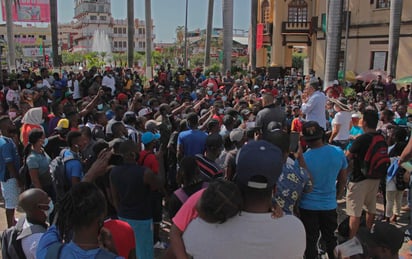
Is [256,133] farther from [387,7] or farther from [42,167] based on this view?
[387,7]

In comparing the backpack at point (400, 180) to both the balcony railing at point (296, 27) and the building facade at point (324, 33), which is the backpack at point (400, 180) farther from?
the balcony railing at point (296, 27)

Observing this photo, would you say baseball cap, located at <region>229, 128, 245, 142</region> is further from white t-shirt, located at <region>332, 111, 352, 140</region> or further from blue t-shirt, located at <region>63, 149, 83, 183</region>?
white t-shirt, located at <region>332, 111, 352, 140</region>

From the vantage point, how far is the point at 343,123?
755 cm

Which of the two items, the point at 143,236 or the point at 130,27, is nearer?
the point at 143,236

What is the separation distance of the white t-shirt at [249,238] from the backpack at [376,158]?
323 cm

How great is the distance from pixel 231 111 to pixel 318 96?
1803 mm

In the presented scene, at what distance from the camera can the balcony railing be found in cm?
3259

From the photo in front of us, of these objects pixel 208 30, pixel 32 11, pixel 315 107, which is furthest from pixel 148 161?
pixel 32 11

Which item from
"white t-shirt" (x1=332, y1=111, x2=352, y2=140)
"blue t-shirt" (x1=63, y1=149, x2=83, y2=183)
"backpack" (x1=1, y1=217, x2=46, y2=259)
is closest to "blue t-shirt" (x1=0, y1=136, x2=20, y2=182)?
"blue t-shirt" (x1=63, y1=149, x2=83, y2=183)

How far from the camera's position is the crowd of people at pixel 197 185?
2.11 m

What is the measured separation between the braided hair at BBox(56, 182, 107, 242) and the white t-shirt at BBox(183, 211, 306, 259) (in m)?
0.64

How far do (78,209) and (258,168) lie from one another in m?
1.08

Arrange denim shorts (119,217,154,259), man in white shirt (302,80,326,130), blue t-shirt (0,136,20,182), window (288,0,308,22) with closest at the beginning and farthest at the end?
denim shorts (119,217,154,259) → blue t-shirt (0,136,20,182) → man in white shirt (302,80,326,130) → window (288,0,308,22)

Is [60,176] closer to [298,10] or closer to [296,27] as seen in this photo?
[296,27]
